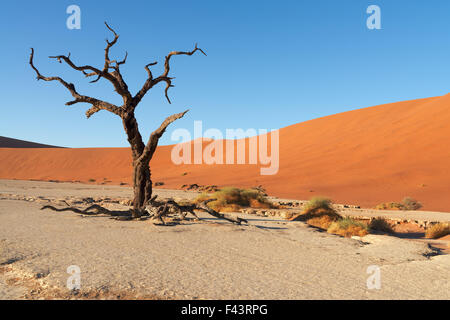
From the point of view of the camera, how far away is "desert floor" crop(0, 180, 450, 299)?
4.16 metres

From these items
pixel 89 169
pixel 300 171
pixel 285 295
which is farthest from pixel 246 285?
pixel 89 169

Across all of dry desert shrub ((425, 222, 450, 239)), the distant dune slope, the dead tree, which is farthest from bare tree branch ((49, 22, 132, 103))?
the distant dune slope

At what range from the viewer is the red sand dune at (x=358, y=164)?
24.2 m

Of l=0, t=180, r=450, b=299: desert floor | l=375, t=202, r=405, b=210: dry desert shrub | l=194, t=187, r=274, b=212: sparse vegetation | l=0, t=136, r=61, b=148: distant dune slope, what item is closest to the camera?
l=0, t=180, r=450, b=299: desert floor

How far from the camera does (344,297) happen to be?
407 centimetres

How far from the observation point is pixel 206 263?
17.9 feet

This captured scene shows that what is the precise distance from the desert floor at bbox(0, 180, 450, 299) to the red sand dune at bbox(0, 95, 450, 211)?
14.2 m

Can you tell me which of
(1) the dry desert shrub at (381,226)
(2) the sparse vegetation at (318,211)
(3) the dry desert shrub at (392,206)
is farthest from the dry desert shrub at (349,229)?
(3) the dry desert shrub at (392,206)

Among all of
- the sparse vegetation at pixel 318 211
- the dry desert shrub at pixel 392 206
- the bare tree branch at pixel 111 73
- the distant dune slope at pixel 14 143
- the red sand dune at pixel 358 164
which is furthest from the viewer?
the distant dune slope at pixel 14 143

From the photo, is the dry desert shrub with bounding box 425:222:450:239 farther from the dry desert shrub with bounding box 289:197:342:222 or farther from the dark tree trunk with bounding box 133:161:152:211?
the dark tree trunk with bounding box 133:161:152:211

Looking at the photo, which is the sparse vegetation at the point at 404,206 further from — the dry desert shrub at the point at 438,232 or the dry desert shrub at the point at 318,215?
the dry desert shrub at the point at 438,232

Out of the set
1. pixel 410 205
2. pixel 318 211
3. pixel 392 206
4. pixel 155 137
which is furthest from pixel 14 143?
pixel 318 211

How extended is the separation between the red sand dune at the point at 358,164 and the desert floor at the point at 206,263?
46.5 feet

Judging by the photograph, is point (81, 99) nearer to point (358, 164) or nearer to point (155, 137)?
point (155, 137)
